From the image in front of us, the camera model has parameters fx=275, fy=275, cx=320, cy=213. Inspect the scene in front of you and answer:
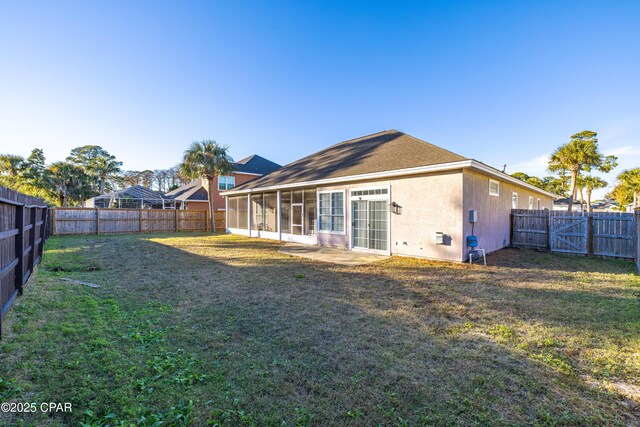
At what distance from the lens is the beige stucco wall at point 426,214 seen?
8.02 m

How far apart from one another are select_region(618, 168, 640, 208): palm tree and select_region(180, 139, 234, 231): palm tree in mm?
32193

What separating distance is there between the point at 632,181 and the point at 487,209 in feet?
86.2

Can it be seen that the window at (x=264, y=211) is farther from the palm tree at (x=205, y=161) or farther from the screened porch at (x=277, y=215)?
the palm tree at (x=205, y=161)

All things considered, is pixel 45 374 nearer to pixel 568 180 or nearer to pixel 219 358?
pixel 219 358

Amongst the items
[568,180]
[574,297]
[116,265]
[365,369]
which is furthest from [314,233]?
[568,180]

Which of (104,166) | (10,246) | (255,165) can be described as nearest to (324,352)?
(10,246)

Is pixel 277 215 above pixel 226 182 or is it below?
below

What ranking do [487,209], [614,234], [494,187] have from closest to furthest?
[614,234] < [487,209] < [494,187]

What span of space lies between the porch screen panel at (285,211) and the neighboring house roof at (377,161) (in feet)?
2.11

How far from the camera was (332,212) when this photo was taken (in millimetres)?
11258

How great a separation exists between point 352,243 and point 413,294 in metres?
5.34

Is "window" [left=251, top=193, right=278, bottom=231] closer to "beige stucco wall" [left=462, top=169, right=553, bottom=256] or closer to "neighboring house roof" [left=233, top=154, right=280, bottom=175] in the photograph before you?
"neighboring house roof" [left=233, top=154, right=280, bottom=175]

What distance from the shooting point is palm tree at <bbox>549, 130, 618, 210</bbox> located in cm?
2420

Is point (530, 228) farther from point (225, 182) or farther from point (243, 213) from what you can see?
point (225, 182)
